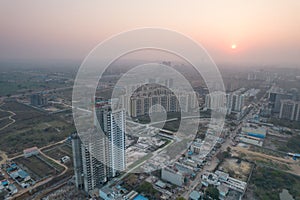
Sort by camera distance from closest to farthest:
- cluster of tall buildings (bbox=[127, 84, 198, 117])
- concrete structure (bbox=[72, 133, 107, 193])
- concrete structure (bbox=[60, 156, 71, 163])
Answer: concrete structure (bbox=[72, 133, 107, 193]), concrete structure (bbox=[60, 156, 71, 163]), cluster of tall buildings (bbox=[127, 84, 198, 117])

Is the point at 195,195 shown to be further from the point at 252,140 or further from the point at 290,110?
the point at 290,110

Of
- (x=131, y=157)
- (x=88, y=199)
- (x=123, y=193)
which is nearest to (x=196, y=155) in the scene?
→ (x=131, y=157)

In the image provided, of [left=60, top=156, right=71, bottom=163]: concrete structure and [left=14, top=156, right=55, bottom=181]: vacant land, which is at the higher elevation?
[left=60, top=156, right=71, bottom=163]: concrete structure

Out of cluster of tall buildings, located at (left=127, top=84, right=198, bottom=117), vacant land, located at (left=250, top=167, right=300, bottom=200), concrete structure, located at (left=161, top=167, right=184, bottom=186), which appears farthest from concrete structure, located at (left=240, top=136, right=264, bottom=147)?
concrete structure, located at (left=161, top=167, right=184, bottom=186)

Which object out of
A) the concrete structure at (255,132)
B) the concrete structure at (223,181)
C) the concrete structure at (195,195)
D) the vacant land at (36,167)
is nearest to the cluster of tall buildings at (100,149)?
the vacant land at (36,167)

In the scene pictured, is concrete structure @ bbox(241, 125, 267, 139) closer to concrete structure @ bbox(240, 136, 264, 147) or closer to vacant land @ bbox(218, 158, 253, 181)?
concrete structure @ bbox(240, 136, 264, 147)
